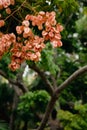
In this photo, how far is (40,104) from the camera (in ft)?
30.5

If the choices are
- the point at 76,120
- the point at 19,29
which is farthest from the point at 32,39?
the point at 76,120

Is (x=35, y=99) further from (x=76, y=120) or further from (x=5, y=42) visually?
(x=5, y=42)

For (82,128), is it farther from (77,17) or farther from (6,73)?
(77,17)

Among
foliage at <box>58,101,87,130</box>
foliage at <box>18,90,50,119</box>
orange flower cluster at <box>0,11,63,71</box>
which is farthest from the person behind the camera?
foliage at <box>18,90,50,119</box>

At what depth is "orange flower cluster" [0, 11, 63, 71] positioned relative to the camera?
271 cm

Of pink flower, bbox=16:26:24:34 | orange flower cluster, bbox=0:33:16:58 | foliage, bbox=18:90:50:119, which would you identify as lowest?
orange flower cluster, bbox=0:33:16:58

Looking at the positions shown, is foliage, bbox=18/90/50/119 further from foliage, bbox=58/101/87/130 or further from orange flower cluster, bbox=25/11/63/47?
orange flower cluster, bbox=25/11/63/47

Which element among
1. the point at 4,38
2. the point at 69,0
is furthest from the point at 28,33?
the point at 69,0

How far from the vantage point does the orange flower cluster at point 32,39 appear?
2.71 meters

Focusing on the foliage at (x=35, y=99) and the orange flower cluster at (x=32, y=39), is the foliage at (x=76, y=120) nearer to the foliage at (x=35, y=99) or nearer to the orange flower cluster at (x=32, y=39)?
the foliage at (x=35, y=99)

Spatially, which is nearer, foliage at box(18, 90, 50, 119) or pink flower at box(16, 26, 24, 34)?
pink flower at box(16, 26, 24, 34)

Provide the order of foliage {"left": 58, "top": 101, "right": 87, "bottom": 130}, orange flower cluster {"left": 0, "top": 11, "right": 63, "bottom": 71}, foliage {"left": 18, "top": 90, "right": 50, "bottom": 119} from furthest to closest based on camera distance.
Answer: foliage {"left": 18, "top": 90, "right": 50, "bottom": 119}
foliage {"left": 58, "top": 101, "right": 87, "bottom": 130}
orange flower cluster {"left": 0, "top": 11, "right": 63, "bottom": 71}

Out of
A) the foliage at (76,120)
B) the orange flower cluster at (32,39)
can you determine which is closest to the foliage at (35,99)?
the foliage at (76,120)

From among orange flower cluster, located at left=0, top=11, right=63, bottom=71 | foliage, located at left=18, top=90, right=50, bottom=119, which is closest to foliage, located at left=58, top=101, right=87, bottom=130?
foliage, located at left=18, top=90, right=50, bottom=119
